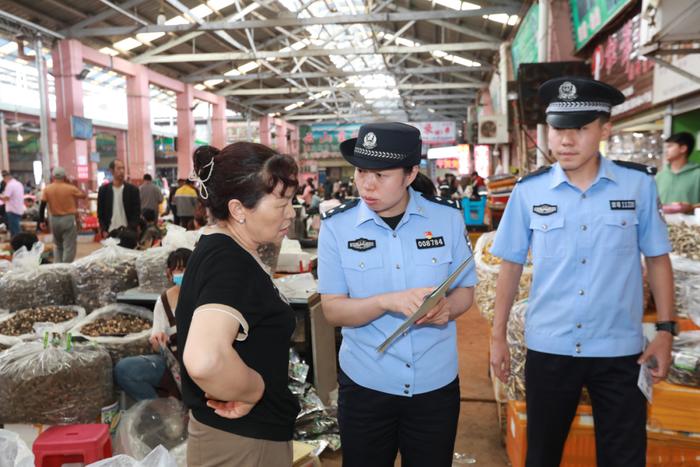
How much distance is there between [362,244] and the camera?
172 centimetres

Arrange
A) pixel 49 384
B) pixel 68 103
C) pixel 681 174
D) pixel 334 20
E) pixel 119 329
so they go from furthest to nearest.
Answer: pixel 68 103 < pixel 334 20 < pixel 681 174 < pixel 119 329 < pixel 49 384

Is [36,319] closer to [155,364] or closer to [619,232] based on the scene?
[155,364]

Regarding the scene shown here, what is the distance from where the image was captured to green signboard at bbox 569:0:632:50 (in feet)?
20.4

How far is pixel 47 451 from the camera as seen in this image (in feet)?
7.43

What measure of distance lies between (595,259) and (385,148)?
0.83 meters

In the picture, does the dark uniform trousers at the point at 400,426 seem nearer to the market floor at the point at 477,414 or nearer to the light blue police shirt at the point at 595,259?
the light blue police shirt at the point at 595,259

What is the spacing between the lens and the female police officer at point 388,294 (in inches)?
65.1

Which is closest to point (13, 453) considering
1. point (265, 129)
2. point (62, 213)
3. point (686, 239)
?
point (686, 239)

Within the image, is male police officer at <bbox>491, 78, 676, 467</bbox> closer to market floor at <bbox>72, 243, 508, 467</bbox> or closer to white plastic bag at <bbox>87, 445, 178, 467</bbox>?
market floor at <bbox>72, 243, 508, 467</bbox>

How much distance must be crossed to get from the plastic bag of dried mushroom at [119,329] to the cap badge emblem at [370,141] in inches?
81.6

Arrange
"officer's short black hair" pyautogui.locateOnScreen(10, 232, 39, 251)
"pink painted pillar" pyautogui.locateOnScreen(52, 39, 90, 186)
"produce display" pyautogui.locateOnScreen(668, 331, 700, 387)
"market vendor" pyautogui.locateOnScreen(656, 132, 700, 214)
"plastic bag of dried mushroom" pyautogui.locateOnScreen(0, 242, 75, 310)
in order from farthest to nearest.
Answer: "pink painted pillar" pyautogui.locateOnScreen(52, 39, 90, 186), "officer's short black hair" pyautogui.locateOnScreen(10, 232, 39, 251), "market vendor" pyautogui.locateOnScreen(656, 132, 700, 214), "plastic bag of dried mushroom" pyautogui.locateOnScreen(0, 242, 75, 310), "produce display" pyautogui.locateOnScreen(668, 331, 700, 387)

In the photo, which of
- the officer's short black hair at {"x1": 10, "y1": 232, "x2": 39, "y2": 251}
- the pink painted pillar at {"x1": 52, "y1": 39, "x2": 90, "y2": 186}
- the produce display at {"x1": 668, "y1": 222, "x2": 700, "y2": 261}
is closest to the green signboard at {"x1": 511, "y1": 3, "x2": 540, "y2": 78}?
the produce display at {"x1": 668, "y1": 222, "x2": 700, "y2": 261}

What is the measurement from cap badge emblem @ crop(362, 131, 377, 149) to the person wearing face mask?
151cm

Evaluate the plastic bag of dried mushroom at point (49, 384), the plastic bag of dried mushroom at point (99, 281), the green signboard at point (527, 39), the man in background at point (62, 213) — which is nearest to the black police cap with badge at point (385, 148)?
the plastic bag of dried mushroom at point (49, 384)
